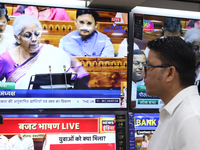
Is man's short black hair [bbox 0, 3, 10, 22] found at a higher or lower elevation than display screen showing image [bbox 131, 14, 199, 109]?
higher

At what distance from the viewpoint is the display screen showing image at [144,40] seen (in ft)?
8.87

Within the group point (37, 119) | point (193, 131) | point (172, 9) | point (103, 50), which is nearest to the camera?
point (193, 131)

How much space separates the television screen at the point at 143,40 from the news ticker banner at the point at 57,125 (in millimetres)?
413

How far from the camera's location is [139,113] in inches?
106

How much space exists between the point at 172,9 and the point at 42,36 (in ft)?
5.25

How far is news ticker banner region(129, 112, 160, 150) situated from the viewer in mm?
2633

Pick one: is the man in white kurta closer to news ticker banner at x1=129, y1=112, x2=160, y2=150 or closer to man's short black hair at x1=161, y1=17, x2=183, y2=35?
news ticker banner at x1=129, y1=112, x2=160, y2=150

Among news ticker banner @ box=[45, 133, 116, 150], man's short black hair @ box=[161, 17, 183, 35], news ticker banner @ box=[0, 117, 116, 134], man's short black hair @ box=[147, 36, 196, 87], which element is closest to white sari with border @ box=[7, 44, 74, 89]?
news ticker banner @ box=[0, 117, 116, 134]

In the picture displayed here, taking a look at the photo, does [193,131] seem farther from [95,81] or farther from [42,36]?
[42,36]

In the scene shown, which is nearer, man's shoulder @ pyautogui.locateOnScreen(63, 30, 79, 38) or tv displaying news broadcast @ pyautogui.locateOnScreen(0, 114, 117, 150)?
tv displaying news broadcast @ pyautogui.locateOnScreen(0, 114, 117, 150)

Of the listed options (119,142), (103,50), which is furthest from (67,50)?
(119,142)

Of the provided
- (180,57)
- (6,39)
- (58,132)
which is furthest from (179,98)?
(6,39)

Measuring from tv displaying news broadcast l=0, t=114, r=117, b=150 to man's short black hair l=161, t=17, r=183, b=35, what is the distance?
1258 millimetres

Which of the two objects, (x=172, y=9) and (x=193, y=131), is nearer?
(x=193, y=131)
